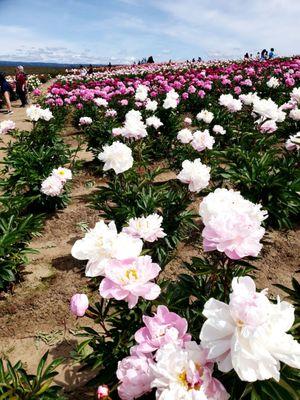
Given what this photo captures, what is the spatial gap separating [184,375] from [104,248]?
2.04 feet

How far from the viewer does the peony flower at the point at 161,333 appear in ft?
4.10

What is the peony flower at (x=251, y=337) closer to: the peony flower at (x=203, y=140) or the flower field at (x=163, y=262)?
the flower field at (x=163, y=262)

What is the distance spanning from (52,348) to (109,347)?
3.86ft

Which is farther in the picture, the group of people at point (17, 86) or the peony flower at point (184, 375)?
the group of people at point (17, 86)

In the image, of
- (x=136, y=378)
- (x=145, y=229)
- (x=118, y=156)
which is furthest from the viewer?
(x=118, y=156)

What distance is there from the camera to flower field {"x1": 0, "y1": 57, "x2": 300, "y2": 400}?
1.08 metres

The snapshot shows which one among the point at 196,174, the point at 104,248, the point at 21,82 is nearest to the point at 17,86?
the point at 21,82

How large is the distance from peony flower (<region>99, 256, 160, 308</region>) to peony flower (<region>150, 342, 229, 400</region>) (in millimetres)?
304

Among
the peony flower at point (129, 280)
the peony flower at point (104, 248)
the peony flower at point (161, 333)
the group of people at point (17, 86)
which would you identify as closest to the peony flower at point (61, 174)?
the peony flower at point (104, 248)

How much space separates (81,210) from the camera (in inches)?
202

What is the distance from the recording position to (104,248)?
1.47 meters

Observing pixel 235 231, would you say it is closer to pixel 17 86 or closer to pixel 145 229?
pixel 145 229

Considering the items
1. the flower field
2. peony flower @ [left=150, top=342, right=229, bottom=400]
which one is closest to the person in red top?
the flower field

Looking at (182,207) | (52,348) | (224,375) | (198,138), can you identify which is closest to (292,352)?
(224,375)
